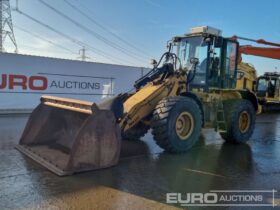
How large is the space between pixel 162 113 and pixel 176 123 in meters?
0.40

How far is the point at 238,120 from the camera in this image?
7.65m

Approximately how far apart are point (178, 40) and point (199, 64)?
91 cm

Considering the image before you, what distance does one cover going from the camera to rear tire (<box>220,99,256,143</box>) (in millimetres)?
7543

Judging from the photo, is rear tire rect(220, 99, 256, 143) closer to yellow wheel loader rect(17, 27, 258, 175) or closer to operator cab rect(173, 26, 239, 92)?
yellow wheel loader rect(17, 27, 258, 175)

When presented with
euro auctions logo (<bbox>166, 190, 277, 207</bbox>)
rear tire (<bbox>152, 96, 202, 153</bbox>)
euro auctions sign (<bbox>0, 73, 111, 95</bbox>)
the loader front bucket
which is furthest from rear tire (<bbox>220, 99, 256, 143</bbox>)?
euro auctions sign (<bbox>0, 73, 111, 95</bbox>)

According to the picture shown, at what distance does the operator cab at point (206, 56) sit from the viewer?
7.19 m

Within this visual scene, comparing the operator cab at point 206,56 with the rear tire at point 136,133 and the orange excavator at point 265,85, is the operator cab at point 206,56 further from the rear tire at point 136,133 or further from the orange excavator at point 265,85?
the orange excavator at point 265,85

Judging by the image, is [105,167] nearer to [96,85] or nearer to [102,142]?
[102,142]

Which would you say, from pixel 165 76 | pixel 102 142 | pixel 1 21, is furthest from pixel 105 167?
pixel 1 21

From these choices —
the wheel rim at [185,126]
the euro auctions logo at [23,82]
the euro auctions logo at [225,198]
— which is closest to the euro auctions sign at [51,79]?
the euro auctions logo at [23,82]

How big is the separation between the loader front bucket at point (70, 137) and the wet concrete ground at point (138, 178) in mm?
167

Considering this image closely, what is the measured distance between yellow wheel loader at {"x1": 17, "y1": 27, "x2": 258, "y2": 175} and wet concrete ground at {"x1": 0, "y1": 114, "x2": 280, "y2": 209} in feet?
0.93

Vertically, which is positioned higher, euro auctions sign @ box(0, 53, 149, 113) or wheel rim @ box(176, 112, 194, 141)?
euro auctions sign @ box(0, 53, 149, 113)

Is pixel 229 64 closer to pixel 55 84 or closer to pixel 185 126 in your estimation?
pixel 185 126
